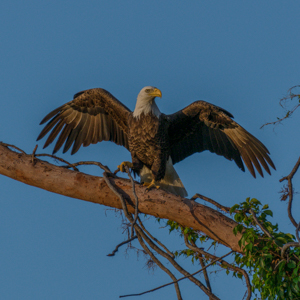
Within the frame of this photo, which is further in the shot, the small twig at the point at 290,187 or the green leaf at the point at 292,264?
→ the green leaf at the point at 292,264

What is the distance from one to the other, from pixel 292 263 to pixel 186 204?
1185 millimetres

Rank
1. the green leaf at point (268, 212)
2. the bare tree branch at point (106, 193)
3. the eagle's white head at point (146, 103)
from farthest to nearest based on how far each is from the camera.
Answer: the eagle's white head at point (146, 103) → the bare tree branch at point (106, 193) → the green leaf at point (268, 212)

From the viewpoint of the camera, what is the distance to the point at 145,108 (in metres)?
5.69

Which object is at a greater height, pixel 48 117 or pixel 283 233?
pixel 48 117

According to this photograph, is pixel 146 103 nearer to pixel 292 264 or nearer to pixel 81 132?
pixel 81 132

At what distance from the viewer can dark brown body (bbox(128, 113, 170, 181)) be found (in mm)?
5625

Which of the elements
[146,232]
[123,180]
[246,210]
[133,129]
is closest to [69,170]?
[123,180]

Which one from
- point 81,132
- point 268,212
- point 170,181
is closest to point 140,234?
point 268,212

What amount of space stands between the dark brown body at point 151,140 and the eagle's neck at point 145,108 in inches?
1.8

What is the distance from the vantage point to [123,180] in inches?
177

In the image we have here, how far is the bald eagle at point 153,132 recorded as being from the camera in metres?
5.66

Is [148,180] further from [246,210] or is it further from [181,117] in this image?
[246,210]

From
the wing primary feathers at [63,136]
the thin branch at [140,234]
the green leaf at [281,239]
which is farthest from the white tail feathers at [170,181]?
the green leaf at [281,239]

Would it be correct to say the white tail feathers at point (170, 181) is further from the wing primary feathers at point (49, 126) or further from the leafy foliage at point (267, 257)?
the leafy foliage at point (267, 257)
